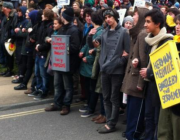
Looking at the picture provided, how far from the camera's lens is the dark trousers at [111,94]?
5.55 meters

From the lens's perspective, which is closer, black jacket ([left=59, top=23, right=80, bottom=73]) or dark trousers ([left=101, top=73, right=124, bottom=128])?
dark trousers ([left=101, top=73, right=124, bottom=128])

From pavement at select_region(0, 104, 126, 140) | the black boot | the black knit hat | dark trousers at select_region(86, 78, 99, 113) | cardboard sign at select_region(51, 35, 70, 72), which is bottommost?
pavement at select_region(0, 104, 126, 140)

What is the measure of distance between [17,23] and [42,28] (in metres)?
1.92

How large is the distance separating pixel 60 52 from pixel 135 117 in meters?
2.22

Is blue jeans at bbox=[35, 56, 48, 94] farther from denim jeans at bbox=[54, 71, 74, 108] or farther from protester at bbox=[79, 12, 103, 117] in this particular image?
protester at bbox=[79, 12, 103, 117]

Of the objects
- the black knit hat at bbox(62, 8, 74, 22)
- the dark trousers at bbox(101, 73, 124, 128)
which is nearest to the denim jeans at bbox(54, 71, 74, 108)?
the black knit hat at bbox(62, 8, 74, 22)

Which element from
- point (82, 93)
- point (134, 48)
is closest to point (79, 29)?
point (82, 93)

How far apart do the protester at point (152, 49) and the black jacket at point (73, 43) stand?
2179mm

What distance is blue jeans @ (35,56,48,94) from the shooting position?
761cm

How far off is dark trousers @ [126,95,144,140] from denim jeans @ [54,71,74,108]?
6.07 feet

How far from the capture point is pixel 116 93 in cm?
559

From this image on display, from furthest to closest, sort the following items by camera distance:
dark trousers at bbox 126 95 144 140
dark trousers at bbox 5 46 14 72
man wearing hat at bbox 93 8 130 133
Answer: dark trousers at bbox 5 46 14 72 → man wearing hat at bbox 93 8 130 133 → dark trousers at bbox 126 95 144 140

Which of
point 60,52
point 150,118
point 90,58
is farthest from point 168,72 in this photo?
point 60,52

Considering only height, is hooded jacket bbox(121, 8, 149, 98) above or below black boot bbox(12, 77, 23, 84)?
above
